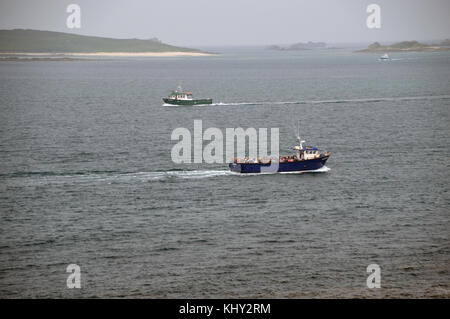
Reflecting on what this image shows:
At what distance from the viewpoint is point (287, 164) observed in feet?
371

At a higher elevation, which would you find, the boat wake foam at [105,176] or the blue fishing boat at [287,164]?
the blue fishing boat at [287,164]

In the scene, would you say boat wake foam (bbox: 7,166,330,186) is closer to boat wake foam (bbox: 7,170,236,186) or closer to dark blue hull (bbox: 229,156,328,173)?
boat wake foam (bbox: 7,170,236,186)

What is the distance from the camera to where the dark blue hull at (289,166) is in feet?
366

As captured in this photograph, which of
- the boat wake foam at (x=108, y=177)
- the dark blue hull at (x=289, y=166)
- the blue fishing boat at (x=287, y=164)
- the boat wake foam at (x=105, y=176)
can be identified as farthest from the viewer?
Result: the blue fishing boat at (x=287, y=164)

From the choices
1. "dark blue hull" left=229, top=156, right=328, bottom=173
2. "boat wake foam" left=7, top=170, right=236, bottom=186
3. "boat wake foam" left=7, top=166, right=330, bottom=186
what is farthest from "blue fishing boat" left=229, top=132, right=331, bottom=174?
"boat wake foam" left=7, top=170, right=236, bottom=186

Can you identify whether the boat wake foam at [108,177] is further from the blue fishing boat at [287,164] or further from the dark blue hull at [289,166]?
the blue fishing boat at [287,164]

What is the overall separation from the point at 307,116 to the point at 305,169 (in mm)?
77522

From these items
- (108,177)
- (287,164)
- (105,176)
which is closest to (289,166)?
(287,164)

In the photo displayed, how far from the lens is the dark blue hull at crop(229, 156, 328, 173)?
112 meters

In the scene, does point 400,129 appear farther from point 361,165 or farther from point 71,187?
point 71,187

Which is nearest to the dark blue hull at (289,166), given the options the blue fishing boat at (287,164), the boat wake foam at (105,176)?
the blue fishing boat at (287,164)
